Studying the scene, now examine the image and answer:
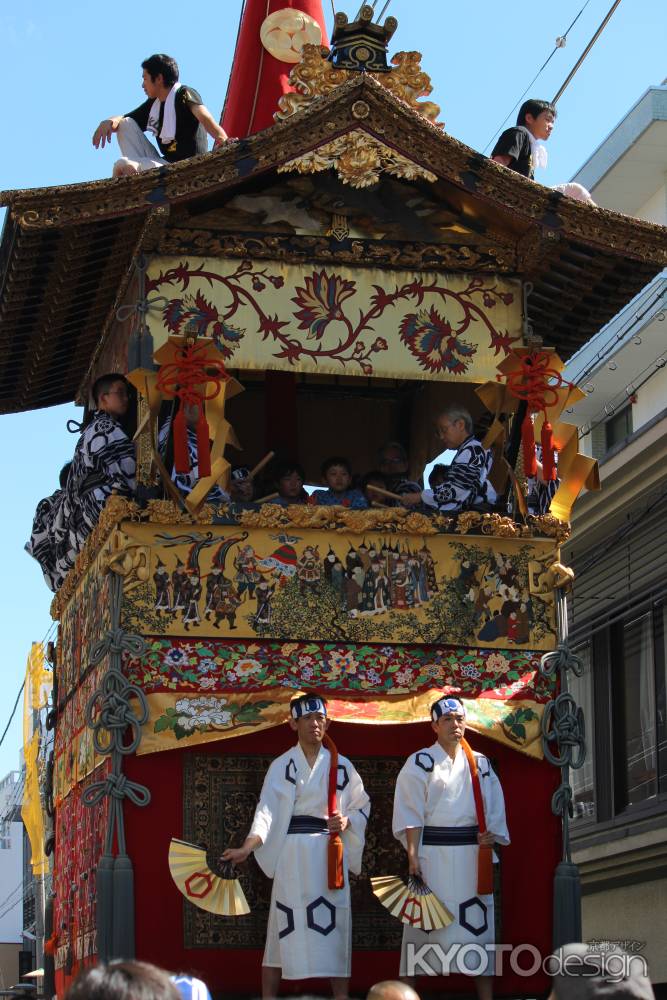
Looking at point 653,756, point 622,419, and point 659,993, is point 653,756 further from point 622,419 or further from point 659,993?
point 622,419

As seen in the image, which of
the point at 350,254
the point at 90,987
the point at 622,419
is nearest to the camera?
the point at 90,987

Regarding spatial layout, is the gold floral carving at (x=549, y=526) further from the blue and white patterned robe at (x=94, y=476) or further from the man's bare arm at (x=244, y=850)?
the man's bare arm at (x=244, y=850)

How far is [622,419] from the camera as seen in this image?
71.7 feet

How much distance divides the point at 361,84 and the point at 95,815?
196 inches

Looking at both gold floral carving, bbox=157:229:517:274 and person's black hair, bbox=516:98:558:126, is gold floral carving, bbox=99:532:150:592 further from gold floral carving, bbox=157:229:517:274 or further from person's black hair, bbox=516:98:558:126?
person's black hair, bbox=516:98:558:126

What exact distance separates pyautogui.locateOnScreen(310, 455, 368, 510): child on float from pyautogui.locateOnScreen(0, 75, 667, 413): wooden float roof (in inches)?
58.3

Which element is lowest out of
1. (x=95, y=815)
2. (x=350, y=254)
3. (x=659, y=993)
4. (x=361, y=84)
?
(x=659, y=993)

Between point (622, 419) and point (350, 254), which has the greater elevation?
point (622, 419)

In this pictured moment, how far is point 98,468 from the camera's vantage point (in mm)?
11000

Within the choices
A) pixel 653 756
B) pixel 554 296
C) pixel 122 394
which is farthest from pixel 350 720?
pixel 653 756

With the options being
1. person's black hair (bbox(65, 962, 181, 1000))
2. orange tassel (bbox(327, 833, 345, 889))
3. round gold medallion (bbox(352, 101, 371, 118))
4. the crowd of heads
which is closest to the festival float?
round gold medallion (bbox(352, 101, 371, 118))

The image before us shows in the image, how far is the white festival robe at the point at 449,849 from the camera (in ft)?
32.2

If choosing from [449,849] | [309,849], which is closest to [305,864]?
[309,849]

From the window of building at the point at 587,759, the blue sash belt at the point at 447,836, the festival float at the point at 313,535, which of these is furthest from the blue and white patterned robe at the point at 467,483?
the window of building at the point at 587,759
